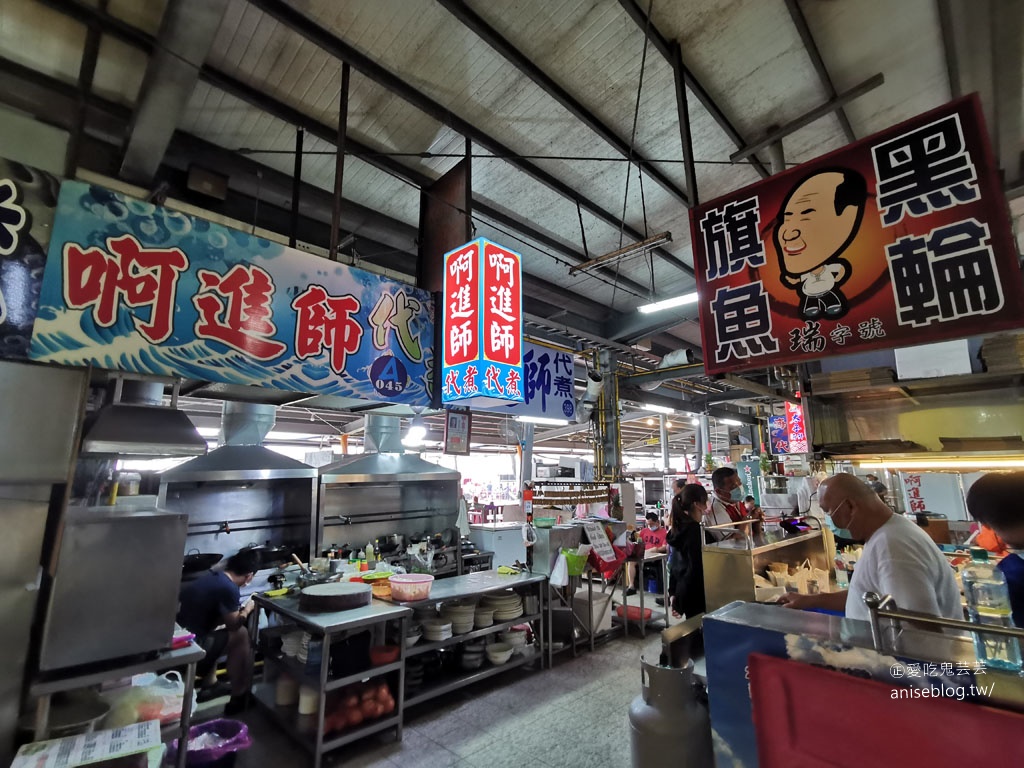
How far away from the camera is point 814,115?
4.13m

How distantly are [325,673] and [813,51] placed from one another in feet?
20.2

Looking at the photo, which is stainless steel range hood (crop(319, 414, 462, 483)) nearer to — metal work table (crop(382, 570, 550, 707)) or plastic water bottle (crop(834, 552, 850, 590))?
metal work table (crop(382, 570, 550, 707))

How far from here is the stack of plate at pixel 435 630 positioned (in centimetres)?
429

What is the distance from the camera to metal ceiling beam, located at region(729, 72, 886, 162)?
3.89 meters

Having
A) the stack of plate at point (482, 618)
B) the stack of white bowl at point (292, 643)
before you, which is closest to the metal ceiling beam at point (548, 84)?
the stack of plate at point (482, 618)

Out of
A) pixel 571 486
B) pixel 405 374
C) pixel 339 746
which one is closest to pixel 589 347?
pixel 571 486

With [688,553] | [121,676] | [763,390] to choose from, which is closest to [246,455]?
[121,676]

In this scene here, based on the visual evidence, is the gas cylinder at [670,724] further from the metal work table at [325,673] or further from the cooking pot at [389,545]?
the cooking pot at [389,545]

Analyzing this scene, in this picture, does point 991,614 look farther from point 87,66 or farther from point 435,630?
point 87,66

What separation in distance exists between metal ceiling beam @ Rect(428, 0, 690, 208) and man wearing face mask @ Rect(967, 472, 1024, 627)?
3660 millimetres

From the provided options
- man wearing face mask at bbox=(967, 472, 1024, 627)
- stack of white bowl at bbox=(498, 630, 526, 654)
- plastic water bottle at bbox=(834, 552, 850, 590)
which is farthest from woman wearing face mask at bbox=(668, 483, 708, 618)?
man wearing face mask at bbox=(967, 472, 1024, 627)

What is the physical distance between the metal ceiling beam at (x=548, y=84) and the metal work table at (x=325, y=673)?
454 cm

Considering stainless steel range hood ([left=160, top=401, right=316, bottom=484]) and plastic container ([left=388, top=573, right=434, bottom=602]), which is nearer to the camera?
plastic container ([left=388, top=573, right=434, bottom=602])

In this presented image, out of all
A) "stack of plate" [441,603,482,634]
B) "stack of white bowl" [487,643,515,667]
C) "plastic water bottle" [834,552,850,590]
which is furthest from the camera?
"plastic water bottle" [834,552,850,590]
